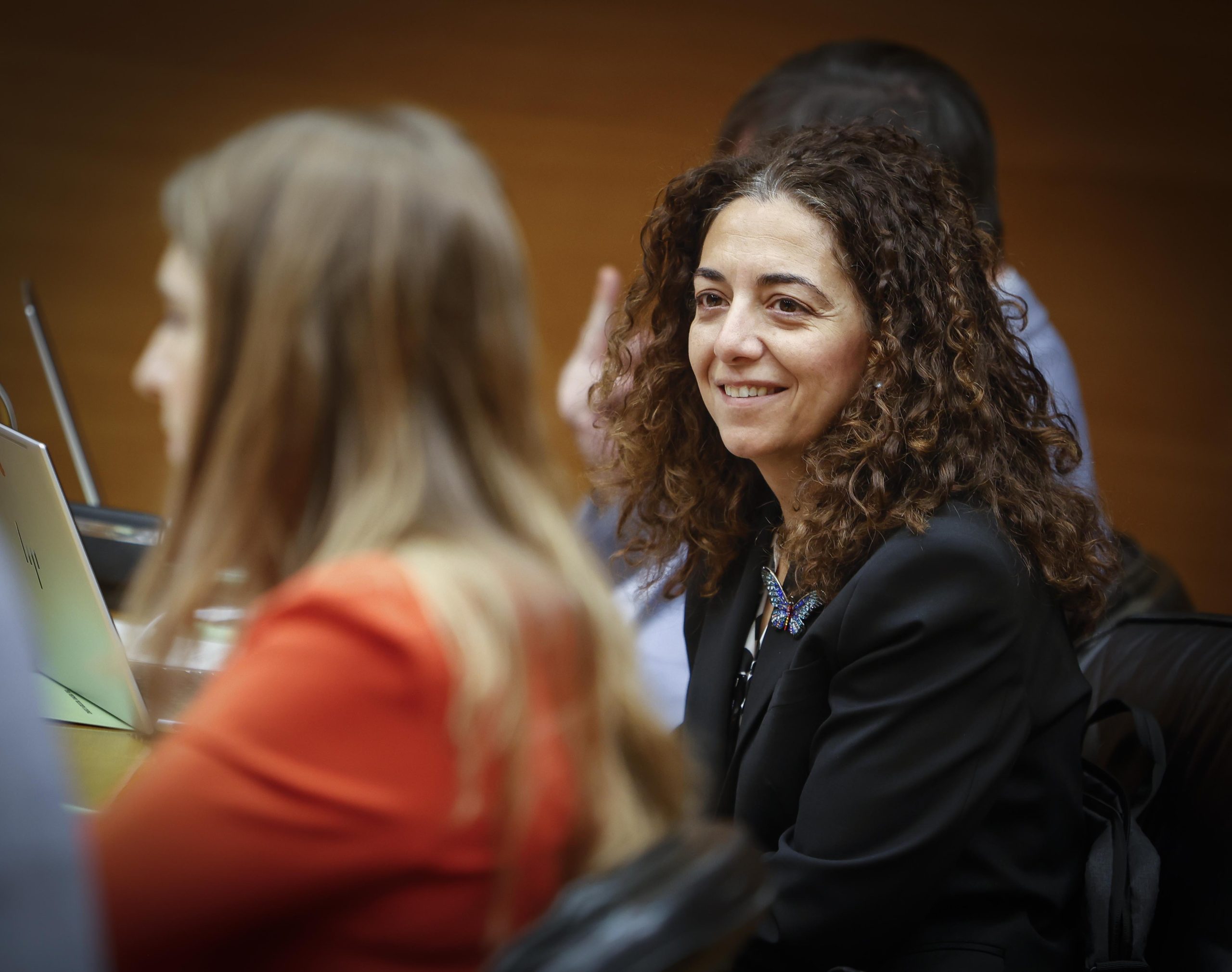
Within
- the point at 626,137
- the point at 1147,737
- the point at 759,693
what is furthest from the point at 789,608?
the point at 626,137

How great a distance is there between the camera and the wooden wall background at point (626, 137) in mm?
3357

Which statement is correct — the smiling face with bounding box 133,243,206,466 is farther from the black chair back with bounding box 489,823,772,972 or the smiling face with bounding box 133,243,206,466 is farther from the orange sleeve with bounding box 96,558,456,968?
the black chair back with bounding box 489,823,772,972

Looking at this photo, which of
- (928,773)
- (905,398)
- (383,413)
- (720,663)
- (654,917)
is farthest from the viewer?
(720,663)

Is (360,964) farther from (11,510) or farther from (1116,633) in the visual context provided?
(1116,633)

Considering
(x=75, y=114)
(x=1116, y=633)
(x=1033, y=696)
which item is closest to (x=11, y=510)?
(x=1033, y=696)

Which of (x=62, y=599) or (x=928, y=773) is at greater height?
(x=62, y=599)

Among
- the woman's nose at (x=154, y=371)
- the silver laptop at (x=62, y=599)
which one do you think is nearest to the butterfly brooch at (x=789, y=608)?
the silver laptop at (x=62, y=599)

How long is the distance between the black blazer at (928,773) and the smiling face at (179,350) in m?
0.74

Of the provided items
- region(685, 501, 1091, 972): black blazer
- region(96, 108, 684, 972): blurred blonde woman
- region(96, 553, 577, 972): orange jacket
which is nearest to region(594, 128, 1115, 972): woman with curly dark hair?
region(685, 501, 1091, 972): black blazer

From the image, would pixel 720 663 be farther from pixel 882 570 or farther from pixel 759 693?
pixel 882 570

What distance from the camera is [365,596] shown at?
2.42 ft

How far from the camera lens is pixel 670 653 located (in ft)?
6.04

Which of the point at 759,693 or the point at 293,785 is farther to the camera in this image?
the point at 759,693

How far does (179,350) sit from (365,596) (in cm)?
25
